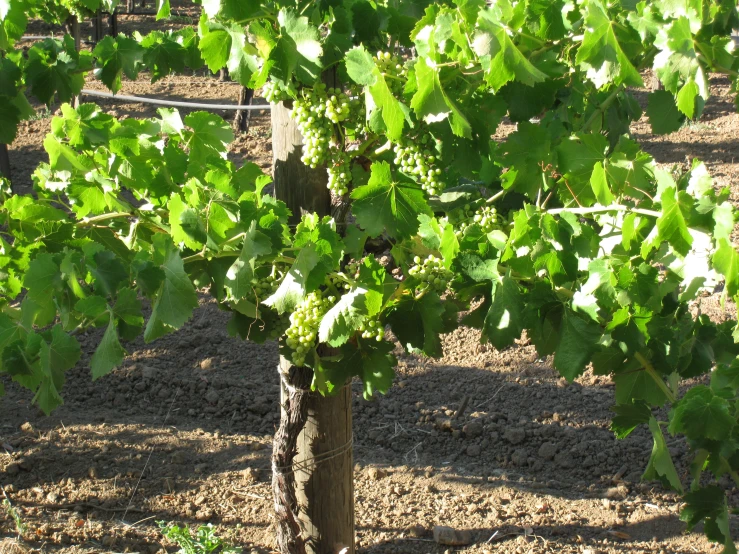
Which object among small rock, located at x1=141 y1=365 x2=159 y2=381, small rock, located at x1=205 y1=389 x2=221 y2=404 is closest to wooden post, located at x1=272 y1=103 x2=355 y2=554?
small rock, located at x1=205 y1=389 x2=221 y2=404

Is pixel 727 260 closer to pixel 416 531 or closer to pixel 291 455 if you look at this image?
pixel 291 455

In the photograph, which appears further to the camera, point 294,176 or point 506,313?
point 294,176

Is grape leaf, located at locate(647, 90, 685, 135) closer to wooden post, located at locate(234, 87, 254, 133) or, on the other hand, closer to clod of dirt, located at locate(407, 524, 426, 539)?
clod of dirt, located at locate(407, 524, 426, 539)

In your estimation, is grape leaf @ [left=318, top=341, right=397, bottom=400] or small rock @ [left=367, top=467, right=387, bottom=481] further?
small rock @ [left=367, top=467, right=387, bottom=481]

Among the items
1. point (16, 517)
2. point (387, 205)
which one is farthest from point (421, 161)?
Result: point (16, 517)

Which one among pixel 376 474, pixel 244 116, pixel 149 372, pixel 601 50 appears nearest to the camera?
pixel 601 50

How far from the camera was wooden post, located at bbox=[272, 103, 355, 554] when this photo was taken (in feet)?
8.52

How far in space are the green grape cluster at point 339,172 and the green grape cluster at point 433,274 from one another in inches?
12.4

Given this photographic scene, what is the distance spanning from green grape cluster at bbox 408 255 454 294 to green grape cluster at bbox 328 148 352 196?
314 millimetres

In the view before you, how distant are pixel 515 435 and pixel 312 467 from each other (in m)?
1.81

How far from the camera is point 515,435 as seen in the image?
4262mm

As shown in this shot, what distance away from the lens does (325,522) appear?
280cm

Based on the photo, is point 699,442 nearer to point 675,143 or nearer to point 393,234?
point 393,234

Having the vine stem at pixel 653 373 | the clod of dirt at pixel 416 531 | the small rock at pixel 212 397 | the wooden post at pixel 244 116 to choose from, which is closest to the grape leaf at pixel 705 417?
the vine stem at pixel 653 373
